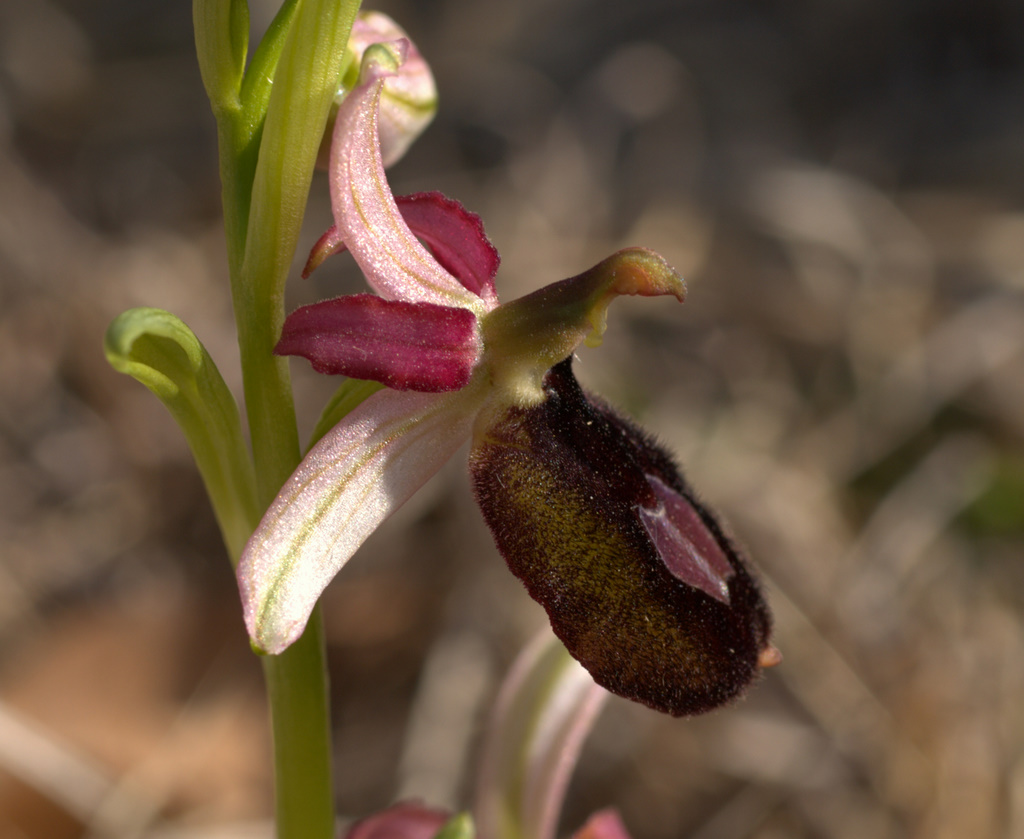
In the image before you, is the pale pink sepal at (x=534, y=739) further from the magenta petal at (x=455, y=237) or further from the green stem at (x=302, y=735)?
the magenta petal at (x=455, y=237)

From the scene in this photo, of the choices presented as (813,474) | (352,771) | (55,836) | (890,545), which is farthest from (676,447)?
(55,836)

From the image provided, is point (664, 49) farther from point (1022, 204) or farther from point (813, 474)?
point (813, 474)

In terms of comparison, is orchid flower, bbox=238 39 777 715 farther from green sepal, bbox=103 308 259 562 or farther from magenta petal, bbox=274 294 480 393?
green sepal, bbox=103 308 259 562

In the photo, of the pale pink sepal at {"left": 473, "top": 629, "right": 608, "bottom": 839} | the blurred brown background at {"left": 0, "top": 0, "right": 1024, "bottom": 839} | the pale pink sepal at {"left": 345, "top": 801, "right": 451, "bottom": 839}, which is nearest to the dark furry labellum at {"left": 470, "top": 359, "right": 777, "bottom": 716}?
the pale pink sepal at {"left": 473, "top": 629, "right": 608, "bottom": 839}

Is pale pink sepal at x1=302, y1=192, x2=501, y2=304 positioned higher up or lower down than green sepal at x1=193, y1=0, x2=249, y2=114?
lower down

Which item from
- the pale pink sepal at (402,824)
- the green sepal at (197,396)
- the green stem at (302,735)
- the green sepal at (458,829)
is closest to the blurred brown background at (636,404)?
the pale pink sepal at (402,824)

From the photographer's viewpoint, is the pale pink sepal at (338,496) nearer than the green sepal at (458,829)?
Yes

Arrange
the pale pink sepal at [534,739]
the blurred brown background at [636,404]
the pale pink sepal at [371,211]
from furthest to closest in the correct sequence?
the blurred brown background at [636,404] → the pale pink sepal at [534,739] → the pale pink sepal at [371,211]
